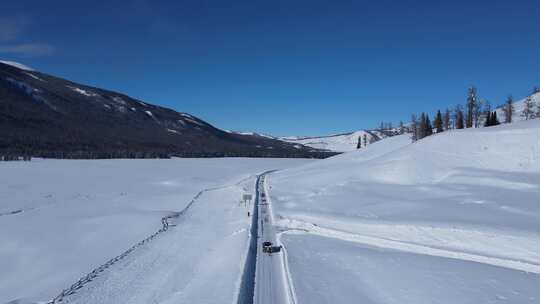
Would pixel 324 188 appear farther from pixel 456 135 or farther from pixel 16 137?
pixel 16 137

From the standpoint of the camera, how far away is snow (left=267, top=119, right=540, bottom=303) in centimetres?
1553

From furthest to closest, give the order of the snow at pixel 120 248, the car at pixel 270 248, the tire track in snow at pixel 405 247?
the car at pixel 270 248 < the tire track in snow at pixel 405 247 < the snow at pixel 120 248

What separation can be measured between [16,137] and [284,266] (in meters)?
189

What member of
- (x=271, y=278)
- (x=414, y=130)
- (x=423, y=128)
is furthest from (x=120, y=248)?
(x=414, y=130)

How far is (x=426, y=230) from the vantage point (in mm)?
23750

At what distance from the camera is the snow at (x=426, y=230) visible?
51.0 ft

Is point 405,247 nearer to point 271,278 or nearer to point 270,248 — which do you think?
point 270,248

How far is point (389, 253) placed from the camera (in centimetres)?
2117

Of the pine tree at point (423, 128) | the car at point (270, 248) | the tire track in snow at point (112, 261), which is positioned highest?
the pine tree at point (423, 128)

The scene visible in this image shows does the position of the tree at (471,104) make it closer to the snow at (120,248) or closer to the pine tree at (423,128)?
the pine tree at (423,128)

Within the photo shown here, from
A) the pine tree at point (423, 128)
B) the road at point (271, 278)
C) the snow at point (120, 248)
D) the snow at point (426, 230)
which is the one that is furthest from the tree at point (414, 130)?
the road at point (271, 278)

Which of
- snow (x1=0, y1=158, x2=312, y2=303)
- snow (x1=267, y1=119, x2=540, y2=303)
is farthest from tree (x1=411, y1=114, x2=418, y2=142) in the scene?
snow (x1=0, y1=158, x2=312, y2=303)

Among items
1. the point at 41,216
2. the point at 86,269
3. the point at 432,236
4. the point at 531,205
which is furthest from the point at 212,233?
the point at 531,205

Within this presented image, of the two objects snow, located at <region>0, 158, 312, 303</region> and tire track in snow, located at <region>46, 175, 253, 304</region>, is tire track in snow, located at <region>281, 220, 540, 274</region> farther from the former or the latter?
tire track in snow, located at <region>46, 175, 253, 304</region>
